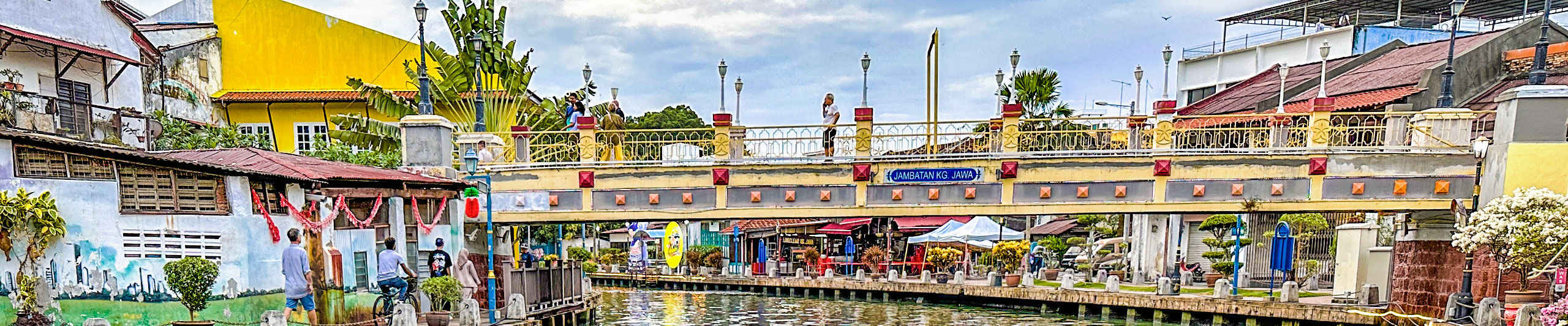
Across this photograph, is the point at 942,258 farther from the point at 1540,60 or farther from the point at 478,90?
the point at 1540,60

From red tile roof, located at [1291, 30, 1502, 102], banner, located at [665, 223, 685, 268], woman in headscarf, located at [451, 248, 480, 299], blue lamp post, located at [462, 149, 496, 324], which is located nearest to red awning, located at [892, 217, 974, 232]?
banner, located at [665, 223, 685, 268]

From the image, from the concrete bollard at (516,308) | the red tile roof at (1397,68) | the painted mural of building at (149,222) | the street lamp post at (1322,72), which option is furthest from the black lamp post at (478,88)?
the red tile roof at (1397,68)

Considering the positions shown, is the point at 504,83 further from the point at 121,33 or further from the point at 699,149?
the point at 699,149

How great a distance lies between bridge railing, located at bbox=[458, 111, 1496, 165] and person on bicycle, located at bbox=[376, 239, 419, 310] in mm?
3635

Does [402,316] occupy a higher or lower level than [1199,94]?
lower

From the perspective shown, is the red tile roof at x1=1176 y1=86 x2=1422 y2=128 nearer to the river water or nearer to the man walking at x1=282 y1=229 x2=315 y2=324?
the river water

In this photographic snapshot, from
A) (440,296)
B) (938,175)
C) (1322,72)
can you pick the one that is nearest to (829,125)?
(938,175)

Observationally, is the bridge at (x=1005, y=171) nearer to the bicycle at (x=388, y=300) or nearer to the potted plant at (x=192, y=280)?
the bicycle at (x=388, y=300)

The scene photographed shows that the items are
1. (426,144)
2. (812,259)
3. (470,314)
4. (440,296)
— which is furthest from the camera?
(812,259)

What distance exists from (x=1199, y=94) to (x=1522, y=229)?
24260mm

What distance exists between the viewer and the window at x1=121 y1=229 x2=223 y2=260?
12.5 m

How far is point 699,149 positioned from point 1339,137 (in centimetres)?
1155

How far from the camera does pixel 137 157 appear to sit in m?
12.3

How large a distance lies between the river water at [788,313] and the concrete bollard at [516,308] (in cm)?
697
